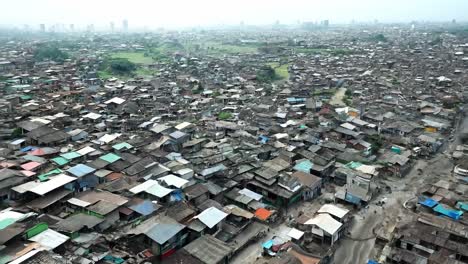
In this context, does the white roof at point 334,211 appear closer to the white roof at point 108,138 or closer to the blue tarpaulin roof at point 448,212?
the blue tarpaulin roof at point 448,212

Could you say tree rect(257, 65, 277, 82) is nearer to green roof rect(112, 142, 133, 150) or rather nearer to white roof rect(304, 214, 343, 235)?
green roof rect(112, 142, 133, 150)

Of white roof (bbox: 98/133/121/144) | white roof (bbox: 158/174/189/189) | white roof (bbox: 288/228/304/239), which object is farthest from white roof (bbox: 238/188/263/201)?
white roof (bbox: 98/133/121/144)

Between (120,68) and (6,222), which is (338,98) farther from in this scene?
(6,222)

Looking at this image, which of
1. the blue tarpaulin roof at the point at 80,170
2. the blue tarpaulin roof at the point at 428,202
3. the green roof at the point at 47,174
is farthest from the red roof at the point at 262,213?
the green roof at the point at 47,174

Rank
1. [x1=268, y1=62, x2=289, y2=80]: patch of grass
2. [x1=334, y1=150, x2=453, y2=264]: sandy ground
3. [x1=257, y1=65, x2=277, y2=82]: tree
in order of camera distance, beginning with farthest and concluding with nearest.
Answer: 1. [x1=268, y1=62, x2=289, y2=80]: patch of grass
2. [x1=257, y1=65, x2=277, y2=82]: tree
3. [x1=334, y1=150, x2=453, y2=264]: sandy ground

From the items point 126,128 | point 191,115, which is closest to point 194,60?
point 191,115

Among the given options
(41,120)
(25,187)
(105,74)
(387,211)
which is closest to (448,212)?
(387,211)
